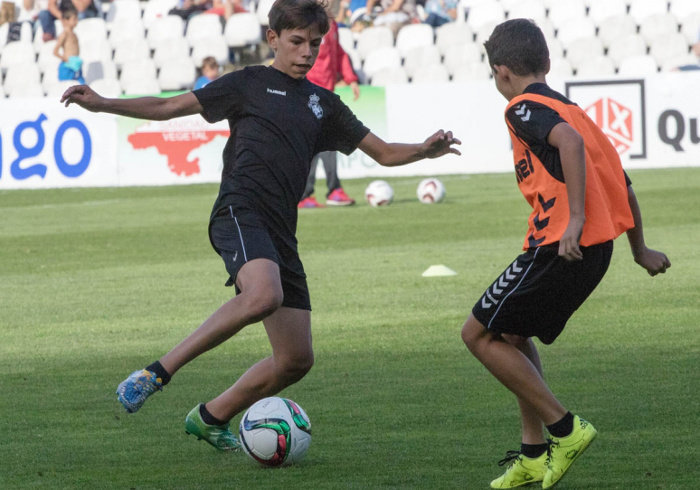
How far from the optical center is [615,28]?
955 inches

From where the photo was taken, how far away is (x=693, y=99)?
19703 mm

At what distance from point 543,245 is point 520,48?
2.19 feet

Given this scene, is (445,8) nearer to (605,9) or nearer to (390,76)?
(390,76)

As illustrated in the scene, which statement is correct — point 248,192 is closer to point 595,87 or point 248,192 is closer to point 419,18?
point 595,87

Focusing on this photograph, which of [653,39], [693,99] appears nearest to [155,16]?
[653,39]

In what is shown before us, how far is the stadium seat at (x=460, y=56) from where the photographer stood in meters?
24.2

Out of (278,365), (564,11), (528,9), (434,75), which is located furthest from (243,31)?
(278,365)

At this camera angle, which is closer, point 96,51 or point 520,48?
point 520,48

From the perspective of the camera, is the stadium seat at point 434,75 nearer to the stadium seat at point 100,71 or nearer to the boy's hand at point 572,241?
the stadium seat at point 100,71

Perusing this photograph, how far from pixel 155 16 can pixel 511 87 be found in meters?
24.1

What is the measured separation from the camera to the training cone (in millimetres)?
10242

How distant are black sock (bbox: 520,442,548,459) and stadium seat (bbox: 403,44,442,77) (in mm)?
20314

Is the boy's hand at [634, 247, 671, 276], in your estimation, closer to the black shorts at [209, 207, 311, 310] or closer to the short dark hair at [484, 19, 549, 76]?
the short dark hair at [484, 19, 549, 76]

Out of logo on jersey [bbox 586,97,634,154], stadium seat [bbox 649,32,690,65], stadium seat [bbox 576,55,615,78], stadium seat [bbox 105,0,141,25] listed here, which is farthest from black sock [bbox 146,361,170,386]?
stadium seat [bbox 105,0,141,25]
